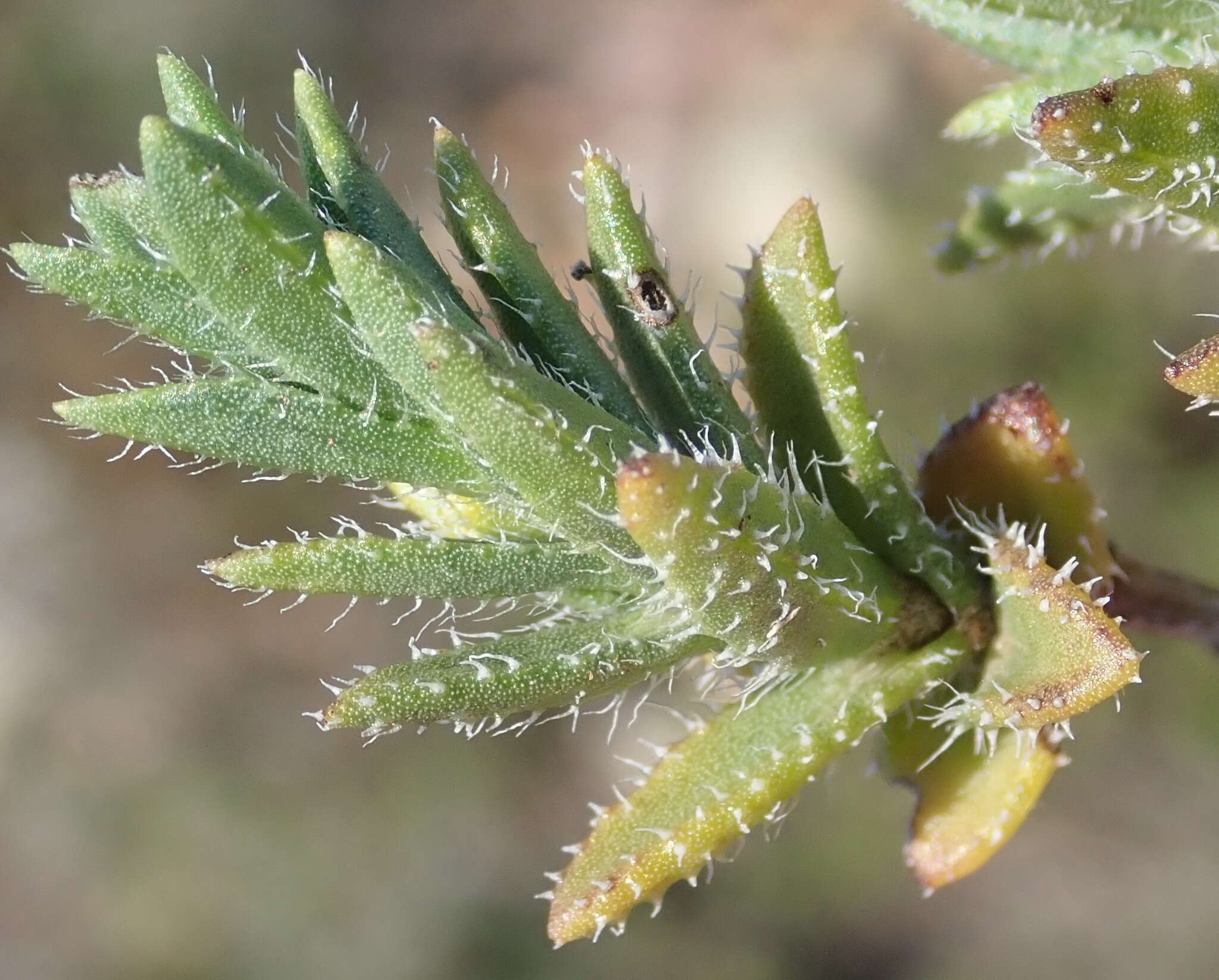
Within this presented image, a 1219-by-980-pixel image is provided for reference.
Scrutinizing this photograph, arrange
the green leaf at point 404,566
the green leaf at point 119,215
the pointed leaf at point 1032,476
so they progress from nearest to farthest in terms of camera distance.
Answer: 1. the green leaf at point 119,215
2. the green leaf at point 404,566
3. the pointed leaf at point 1032,476

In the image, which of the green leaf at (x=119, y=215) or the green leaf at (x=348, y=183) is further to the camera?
the green leaf at (x=348, y=183)

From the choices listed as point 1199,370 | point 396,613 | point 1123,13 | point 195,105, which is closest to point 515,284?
point 195,105

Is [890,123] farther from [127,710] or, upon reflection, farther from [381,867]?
[127,710]

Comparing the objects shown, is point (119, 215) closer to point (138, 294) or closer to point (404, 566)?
point (138, 294)

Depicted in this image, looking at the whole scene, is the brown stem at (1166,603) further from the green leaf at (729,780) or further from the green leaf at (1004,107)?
the green leaf at (1004,107)

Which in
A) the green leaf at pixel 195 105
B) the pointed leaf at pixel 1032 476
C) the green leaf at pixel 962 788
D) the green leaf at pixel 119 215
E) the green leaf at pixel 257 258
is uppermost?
the green leaf at pixel 195 105

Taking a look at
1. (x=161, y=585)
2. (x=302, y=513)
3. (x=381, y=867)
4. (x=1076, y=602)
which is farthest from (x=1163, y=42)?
(x=161, y=585)

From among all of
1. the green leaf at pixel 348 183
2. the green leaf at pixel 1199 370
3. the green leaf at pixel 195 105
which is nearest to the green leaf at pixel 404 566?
the green leaf at pixel 348 183
